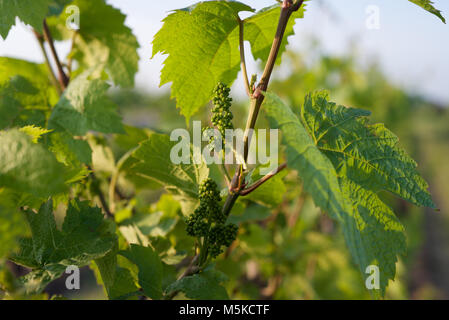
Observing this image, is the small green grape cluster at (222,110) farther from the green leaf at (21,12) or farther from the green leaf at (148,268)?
the green leaf at (21,12)

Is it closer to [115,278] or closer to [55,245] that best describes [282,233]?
[115,278]

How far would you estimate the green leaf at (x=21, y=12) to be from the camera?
79cm

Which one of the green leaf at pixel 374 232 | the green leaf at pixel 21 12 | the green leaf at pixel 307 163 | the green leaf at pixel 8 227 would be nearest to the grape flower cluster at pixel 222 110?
the green leaf at pixel 307 163

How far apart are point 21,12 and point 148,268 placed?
25.2 inches

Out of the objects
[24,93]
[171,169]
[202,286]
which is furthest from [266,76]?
[24,93]

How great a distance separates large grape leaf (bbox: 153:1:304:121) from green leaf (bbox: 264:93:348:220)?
0.30 m

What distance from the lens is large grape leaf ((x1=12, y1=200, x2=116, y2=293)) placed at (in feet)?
2.27

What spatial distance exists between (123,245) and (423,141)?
14002 millimetres

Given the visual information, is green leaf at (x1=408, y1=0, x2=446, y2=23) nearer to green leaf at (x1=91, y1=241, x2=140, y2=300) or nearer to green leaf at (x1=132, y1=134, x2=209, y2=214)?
green leaf at (x1=132, y1=134, x2=209, y2=214)

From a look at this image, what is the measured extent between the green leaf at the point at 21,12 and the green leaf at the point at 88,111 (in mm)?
183

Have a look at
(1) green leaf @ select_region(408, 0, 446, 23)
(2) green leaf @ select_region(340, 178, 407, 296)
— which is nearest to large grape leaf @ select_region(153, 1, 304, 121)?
(1) green leaf @ select_region(408, 0, 446, 23)

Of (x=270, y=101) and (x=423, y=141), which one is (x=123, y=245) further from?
(x=423, y=141)

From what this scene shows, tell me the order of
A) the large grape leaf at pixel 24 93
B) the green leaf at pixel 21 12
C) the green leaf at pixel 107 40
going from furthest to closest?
the green leaf at pixel 107 40, the large grape leaf at pixel 24 93, the green leaf at pixel 21 12

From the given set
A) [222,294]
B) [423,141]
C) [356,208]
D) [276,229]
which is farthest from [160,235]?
[423,141]
